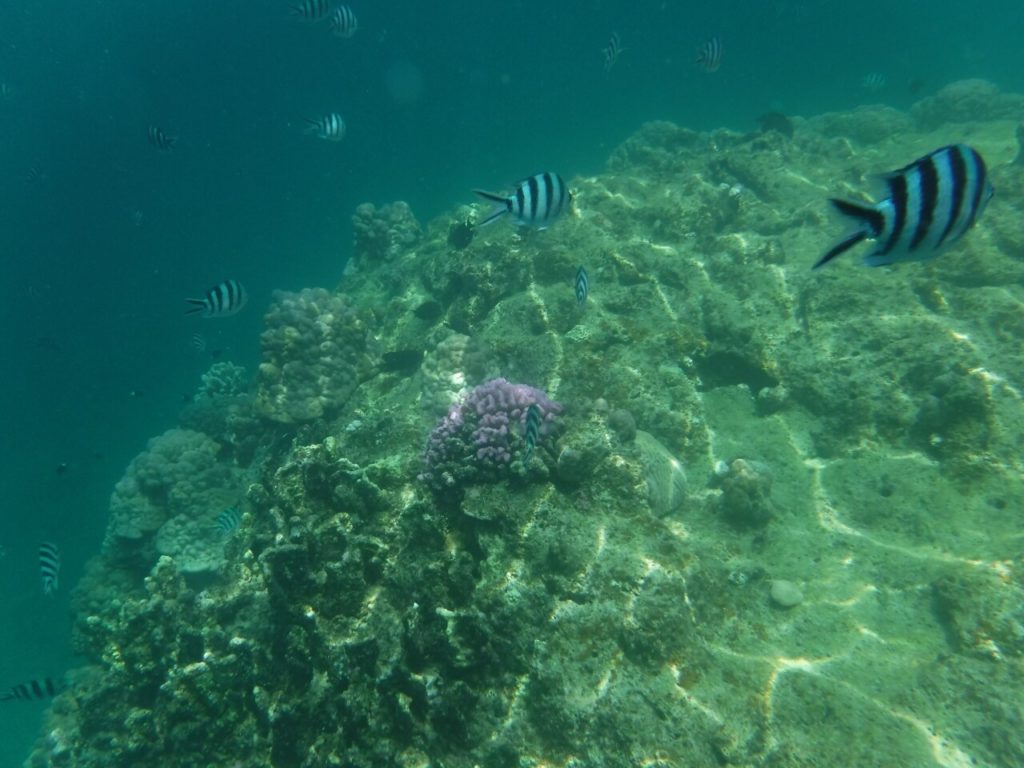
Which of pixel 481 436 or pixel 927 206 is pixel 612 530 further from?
pixel 927 206

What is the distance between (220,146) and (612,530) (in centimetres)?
4071

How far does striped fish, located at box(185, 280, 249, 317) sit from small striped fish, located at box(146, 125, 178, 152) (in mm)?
5780

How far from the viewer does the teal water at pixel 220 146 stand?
29.9m

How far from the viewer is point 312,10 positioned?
850cm

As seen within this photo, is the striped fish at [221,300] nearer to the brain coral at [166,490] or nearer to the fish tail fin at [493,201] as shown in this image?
the fish tail fin at [493,201]

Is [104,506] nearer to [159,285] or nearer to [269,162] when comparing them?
[159,285]

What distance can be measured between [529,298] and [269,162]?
35.5 metres

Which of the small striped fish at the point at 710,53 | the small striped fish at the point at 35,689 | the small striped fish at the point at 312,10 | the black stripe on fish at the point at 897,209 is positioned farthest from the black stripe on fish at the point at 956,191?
the small striped fish at the point at 35,689

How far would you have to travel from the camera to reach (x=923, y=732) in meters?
3.86

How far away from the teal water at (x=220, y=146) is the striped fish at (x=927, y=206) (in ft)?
100

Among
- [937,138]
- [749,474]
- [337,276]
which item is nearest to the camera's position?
[749,474]

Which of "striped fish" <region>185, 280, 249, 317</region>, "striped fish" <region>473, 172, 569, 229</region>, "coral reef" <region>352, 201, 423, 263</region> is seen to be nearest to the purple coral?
"striped fish" <region>473, 172, 569, 229</region>

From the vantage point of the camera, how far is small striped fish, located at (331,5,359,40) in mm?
8914

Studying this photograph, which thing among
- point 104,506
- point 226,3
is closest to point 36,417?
point 104,506
